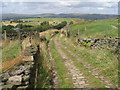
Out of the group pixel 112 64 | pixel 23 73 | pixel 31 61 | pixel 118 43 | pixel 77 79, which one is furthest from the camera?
pixel 118 43

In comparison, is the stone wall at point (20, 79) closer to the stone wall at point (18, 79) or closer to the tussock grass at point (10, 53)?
the stone wall at point (18, 79)

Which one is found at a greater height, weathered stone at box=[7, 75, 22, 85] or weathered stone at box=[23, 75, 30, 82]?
weathered stone at box=[7, 75, 22, 85]

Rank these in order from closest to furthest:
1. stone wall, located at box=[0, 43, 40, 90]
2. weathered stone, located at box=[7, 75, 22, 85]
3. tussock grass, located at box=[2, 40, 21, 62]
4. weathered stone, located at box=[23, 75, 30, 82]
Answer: stone wall, located at box=[0, 43, 40, 90] → weathered stone, located at box=[7, 75, 22, 85] → weathered stone, located at box=[23, 75, 30, 82] → tussock grass, located at box=[2, 40, 21, 62]

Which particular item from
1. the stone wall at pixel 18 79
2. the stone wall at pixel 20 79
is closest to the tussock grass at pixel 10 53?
the stone wall at pixel 20 79

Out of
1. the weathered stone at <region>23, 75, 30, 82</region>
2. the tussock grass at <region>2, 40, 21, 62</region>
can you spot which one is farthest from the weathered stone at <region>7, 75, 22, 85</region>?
the tussock grass at <region>2, 40, 21, 62</region>

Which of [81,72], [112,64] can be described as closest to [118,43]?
[112,64]

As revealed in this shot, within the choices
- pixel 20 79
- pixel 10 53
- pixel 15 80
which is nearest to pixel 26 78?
pixel 20 79

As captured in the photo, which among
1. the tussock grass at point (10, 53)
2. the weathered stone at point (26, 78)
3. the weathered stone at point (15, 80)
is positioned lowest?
the tussock grass at point (10, 53)

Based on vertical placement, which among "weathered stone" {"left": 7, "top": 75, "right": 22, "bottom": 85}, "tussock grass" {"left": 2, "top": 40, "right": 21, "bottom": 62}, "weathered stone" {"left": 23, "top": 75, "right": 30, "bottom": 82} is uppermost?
"weathered stone" {"left": 7, "top": 75, "right": 22, "bottom": 85}

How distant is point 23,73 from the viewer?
720 cm

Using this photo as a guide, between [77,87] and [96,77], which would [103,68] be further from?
[77,87]

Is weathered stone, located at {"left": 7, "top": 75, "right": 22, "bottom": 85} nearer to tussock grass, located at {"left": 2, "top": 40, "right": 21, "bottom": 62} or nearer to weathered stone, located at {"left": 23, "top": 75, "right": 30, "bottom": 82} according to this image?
weathered stone, located at {"left": 23, "top": 75, "right": 30, "bottom": 82}

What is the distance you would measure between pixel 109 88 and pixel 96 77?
5.27 feet

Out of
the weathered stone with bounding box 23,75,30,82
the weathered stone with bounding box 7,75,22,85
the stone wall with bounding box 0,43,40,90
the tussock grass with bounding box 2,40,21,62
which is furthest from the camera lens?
the tussock grass with bounding box 2,40,21,62
